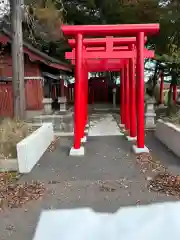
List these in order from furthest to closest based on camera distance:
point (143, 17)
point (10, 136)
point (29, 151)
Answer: point (143, 17) → point (10, 136) → point (29, 151)

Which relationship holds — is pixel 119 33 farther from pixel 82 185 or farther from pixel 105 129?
pixel 105 129

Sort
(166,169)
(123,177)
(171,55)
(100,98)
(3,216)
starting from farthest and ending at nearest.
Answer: (100,98), (171,55), (166,169), (123,177), (3,216)

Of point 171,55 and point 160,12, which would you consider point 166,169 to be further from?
point 160,12

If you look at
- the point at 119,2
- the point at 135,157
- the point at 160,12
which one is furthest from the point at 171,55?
the point at 135,157

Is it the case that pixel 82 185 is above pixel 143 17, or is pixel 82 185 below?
below

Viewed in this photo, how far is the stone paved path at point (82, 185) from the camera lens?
14.4ft

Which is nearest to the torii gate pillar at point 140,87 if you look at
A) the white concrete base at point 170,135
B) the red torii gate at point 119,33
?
the red torii gate at point 119,33

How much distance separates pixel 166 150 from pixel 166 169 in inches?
88.6

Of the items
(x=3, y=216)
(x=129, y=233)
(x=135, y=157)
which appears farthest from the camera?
(x=135, y=157)

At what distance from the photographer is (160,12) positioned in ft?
45.2

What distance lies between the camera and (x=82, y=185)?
573 centimetres

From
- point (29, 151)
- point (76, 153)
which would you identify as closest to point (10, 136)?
point (29, 151)

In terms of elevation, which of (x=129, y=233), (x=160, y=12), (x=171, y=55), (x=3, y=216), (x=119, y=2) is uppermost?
(x=119, y=2)

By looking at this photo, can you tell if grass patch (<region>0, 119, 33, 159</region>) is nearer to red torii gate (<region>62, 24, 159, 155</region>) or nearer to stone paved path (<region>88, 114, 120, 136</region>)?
red torii gate (<region>62, 24, 159, 155</region>)
